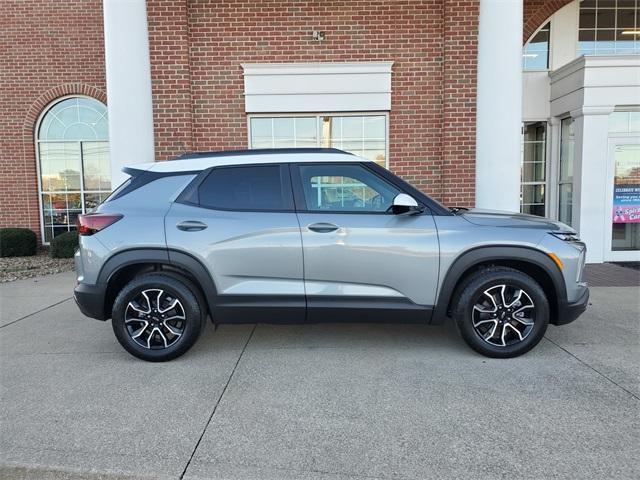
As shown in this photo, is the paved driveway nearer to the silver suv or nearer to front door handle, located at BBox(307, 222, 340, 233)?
the silver suv

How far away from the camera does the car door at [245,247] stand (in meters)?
3.98

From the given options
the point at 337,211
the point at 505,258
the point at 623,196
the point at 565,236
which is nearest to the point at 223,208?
the point at 337,211

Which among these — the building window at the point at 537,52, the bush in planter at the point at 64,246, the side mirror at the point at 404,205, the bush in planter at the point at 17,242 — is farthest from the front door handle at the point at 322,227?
the bush in planter at the point at 17,242

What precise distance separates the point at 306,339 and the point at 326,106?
4.36 meters

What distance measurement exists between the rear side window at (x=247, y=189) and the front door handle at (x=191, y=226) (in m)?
0.18

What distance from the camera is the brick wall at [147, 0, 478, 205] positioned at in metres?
7.35

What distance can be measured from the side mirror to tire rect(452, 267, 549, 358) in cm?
78

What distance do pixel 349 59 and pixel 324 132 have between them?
1.24 m

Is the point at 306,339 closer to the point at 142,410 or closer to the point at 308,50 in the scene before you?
the point at 142,410

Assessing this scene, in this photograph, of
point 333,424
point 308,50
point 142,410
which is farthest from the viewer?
point 308,50

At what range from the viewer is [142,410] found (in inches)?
128

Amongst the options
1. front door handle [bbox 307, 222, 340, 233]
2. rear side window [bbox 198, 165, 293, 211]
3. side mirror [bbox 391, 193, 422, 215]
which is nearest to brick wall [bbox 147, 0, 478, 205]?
rear side window [bbox 198, 165, 293, 211]

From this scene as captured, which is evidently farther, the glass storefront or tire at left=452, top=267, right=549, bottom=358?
the glass storefront

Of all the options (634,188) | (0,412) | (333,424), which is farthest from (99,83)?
(634,188)
